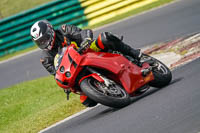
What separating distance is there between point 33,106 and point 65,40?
12.2 ft

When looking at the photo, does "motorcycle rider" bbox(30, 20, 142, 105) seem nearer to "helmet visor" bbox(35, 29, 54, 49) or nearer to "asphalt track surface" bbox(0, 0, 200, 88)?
"helmet visor" bbox(35, 29, 54, 49)

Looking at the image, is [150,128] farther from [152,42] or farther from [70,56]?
[152,42]

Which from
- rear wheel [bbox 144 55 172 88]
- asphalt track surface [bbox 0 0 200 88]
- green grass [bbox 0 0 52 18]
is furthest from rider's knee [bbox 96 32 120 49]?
green grass [bbox 0 0 52 18]

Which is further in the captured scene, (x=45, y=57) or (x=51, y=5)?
(x=51, y=5)

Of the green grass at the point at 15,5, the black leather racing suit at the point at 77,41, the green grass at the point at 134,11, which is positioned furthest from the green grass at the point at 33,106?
the green grass at the point at 15,5

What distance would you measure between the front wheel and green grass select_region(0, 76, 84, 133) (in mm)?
1718

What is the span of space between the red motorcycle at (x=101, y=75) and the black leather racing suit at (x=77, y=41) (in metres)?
0.16

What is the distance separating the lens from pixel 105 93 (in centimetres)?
686

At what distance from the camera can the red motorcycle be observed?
22.5 feet

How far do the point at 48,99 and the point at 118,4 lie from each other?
25.3ft

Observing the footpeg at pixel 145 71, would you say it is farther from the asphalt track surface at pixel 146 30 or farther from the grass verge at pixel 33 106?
the asphalt track surface at pixel 146 30

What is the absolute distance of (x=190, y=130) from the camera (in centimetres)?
491

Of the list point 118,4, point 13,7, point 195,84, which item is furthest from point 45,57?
point 13,7

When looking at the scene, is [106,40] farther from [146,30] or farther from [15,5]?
[15,5]
